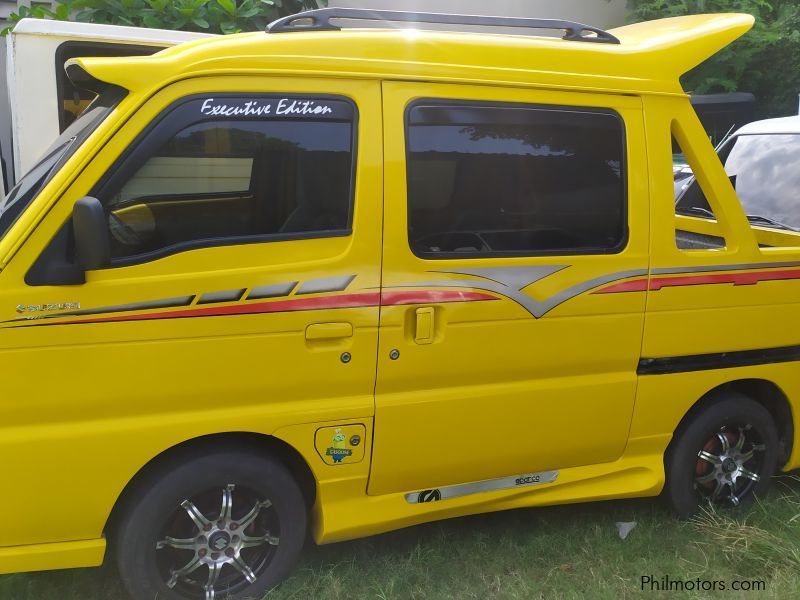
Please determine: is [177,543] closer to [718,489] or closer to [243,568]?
[243,568]

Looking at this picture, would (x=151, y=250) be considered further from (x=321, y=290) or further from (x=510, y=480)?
(x=510, y=480)

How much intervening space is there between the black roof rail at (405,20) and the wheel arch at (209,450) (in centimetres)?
166

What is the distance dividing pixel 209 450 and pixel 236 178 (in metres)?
1.08

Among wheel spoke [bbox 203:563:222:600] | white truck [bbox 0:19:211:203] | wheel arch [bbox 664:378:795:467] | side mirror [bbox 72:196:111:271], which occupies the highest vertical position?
white truck [bbox 0:19:211:203]

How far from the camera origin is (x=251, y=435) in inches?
116

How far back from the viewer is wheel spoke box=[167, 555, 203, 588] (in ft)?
9.56

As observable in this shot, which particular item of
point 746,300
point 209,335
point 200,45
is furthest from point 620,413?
point 200,45

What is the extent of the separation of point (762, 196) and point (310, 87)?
10.7 feet

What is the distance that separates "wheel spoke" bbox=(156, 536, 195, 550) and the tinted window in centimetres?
114

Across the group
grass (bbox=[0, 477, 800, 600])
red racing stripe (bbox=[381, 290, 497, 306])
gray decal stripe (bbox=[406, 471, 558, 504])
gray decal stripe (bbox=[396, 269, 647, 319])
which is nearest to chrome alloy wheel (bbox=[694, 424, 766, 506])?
grass (bbox=[0, 477, 800, 600])

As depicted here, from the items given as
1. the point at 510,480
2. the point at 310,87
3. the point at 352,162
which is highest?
the point at 310,87

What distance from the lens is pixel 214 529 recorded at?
9.60 ft

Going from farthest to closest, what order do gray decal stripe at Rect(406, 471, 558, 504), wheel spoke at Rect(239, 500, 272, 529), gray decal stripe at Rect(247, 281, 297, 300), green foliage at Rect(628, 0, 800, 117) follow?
green foliage at Rect(628, 0, 800, 117), gray decal stripe at Rect(406, 471, 558, 504), wheel spoke at Rect(239, 500, 272, 529), gray decal stripe at Rect(247, 281, 297, 300)

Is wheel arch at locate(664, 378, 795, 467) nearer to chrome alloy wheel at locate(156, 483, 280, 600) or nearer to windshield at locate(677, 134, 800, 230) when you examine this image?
windshield at locate(677, 134, 800, 230)
